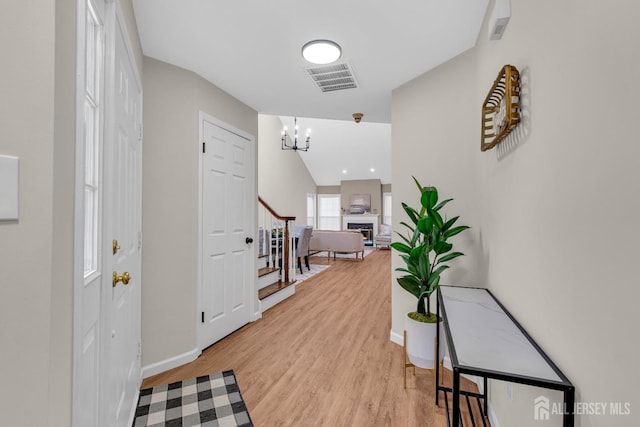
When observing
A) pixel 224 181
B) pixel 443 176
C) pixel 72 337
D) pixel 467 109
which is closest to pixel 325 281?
pixel 224 181

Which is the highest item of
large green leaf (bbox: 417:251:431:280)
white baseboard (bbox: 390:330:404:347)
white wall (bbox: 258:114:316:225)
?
white wall (bbox: 258:114:316:225)

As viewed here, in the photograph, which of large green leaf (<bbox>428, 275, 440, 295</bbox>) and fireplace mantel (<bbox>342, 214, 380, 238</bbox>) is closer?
large green leaf (<bbox>428, 275, 440, 295</bbox>)

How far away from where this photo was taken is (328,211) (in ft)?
38.3

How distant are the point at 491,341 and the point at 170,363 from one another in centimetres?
228

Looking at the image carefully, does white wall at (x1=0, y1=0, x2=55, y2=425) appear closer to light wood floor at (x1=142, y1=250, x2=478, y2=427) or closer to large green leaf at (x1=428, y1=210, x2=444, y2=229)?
light wood floor at (x1=142, y1=250, x2=478, y2=427)

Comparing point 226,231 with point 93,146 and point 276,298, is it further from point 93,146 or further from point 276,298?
point 93,146

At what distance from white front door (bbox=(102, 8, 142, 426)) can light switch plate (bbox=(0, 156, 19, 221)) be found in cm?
67

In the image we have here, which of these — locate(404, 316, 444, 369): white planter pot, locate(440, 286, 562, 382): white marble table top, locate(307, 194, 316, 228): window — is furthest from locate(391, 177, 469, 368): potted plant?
locate(307, 194, 316, 228): window

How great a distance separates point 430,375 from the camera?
2.20 metres

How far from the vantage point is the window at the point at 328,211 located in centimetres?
1159

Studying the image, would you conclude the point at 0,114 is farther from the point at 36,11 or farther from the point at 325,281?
the point at 325,281

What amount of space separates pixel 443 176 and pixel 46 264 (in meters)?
2.36

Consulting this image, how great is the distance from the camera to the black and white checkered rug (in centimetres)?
171

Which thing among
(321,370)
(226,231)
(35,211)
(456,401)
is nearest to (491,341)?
(456,401)
